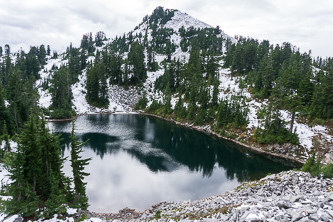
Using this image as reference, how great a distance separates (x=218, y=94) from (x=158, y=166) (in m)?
47.8

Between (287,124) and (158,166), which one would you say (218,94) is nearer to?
(287,124)

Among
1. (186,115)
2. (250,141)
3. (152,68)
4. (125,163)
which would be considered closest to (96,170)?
(125,163)

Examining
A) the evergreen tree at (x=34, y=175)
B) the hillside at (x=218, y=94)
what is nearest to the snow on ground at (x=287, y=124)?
the hillside at (x=218, y=94)

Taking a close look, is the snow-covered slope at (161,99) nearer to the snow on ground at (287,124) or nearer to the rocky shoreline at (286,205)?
the snow on ground at (287,124)

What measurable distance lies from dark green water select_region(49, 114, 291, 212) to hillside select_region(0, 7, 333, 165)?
9436mm

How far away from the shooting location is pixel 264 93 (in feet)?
238

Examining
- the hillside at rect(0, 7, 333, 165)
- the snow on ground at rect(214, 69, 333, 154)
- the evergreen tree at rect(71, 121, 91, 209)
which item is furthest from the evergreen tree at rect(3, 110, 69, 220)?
the snow on ground at rect(214, 69, 333, 154)

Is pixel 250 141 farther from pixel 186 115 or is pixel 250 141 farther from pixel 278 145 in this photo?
pixel 186 115

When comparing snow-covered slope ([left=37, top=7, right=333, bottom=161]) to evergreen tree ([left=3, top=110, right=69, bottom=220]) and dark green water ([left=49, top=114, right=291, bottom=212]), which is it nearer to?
dark green water ([left=49, top=114, right=291, bottom=212])

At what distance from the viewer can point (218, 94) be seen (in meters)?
81.6

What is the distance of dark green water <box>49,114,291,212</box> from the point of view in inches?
1273

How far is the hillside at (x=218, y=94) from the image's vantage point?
55.8 m

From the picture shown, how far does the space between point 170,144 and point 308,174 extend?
125 feet

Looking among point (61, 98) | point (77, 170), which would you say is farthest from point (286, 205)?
point (61, 98)
